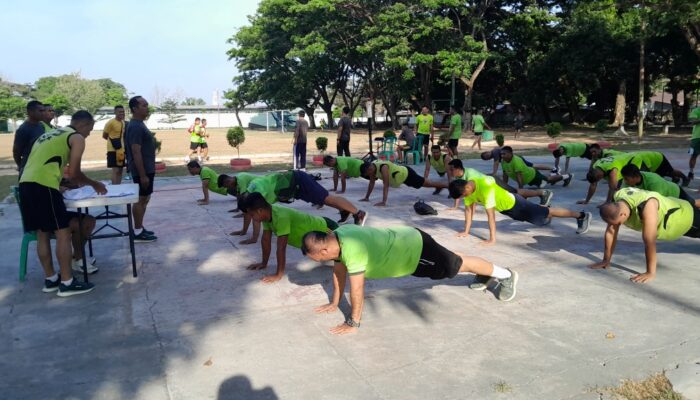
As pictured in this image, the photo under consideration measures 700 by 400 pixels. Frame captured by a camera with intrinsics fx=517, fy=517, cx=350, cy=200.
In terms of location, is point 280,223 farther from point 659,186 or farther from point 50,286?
point 659,186

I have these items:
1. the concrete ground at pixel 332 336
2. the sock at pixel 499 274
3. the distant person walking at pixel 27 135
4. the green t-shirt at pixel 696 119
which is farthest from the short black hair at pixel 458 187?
the green t-shirt at pixel 696 119

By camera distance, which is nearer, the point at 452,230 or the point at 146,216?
the point at 452,230

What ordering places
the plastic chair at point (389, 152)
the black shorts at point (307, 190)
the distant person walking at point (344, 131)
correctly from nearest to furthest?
the black shorts at point (307, 190), the distant person walking at point (344, 131), the plastic chair at point (389, 152)

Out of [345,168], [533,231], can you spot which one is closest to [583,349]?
[533,231]

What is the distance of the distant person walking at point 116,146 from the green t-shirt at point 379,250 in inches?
276

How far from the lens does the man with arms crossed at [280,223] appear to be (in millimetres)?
4688

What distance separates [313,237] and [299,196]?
349 cm

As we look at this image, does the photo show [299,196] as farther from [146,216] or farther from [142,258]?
[146,216]

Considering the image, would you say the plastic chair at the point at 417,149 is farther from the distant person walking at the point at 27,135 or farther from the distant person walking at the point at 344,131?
the distant person walking at the point at 27,135

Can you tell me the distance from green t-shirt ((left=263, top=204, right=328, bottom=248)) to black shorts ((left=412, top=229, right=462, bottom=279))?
1224 mm

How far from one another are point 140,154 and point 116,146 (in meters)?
3.90

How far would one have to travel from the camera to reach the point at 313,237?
11.8 feet

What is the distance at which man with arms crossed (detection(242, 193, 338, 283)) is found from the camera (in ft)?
15.4

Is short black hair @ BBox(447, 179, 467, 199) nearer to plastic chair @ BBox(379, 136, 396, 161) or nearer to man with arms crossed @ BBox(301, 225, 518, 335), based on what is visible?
man with arms crossed @ BBox(301, 225, 518, 335)
